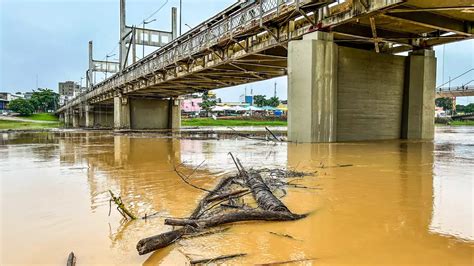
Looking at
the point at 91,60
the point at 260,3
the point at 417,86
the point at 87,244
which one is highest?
the point at 91,60

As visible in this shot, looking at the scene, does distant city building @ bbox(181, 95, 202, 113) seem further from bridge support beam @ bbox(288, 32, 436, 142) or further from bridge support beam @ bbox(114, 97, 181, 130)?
bridge support beam @ bbox(288, 32, 436, 142)

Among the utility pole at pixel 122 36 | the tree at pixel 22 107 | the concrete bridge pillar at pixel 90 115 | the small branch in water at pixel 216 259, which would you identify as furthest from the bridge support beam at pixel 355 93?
the tree at pixel 22 107

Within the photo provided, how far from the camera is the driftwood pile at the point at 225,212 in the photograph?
3.21 m

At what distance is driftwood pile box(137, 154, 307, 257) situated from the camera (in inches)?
126

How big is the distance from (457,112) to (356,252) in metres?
128

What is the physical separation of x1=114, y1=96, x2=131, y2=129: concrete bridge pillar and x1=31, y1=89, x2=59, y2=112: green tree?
230ft

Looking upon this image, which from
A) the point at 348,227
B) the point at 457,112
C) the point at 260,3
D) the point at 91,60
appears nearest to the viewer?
the point at 348,227

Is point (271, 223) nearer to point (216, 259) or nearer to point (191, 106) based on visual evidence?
point (216, 259)

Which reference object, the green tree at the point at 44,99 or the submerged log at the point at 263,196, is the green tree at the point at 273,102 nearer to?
the green tree at the point at 44,99

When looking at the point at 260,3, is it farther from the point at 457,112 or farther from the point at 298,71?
the point at 457,112

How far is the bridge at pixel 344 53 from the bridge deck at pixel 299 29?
0.05 m

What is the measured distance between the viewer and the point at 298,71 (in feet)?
53.8

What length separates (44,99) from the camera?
378ft

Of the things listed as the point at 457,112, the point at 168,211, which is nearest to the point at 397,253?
the point at 168,211
